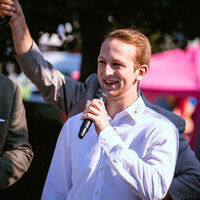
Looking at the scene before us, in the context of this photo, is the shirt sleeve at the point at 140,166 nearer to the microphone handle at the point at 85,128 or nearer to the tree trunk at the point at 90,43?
the microphone handle at the point at 85,128

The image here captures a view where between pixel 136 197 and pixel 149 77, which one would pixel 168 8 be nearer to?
pixel 136 197

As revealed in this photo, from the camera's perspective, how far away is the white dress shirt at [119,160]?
193 cm

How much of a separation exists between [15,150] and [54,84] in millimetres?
598

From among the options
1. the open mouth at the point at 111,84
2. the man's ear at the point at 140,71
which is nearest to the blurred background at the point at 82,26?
the man's ear at the point at 140,71

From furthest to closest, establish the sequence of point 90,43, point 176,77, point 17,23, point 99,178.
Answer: point 176,77 < point 90,43 < point 17,23 < point 99,178

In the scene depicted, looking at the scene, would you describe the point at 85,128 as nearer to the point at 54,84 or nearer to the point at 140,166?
the point at 140,166

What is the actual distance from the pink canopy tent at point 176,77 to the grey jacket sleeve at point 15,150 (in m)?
5.78

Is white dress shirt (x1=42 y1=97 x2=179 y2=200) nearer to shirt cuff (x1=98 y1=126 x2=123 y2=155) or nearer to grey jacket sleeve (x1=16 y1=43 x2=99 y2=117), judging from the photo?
shirt cuff (x1=98 y1=126 x2=123 y2=155)

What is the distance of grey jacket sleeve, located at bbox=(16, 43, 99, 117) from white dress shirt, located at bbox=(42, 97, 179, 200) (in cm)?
45

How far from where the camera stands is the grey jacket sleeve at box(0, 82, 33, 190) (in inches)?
88.0

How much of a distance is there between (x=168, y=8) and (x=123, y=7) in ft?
2.03

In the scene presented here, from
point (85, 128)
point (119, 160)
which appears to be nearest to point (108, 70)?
point (85, 128)

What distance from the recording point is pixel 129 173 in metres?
1.93

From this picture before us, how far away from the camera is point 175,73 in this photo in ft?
29.6
